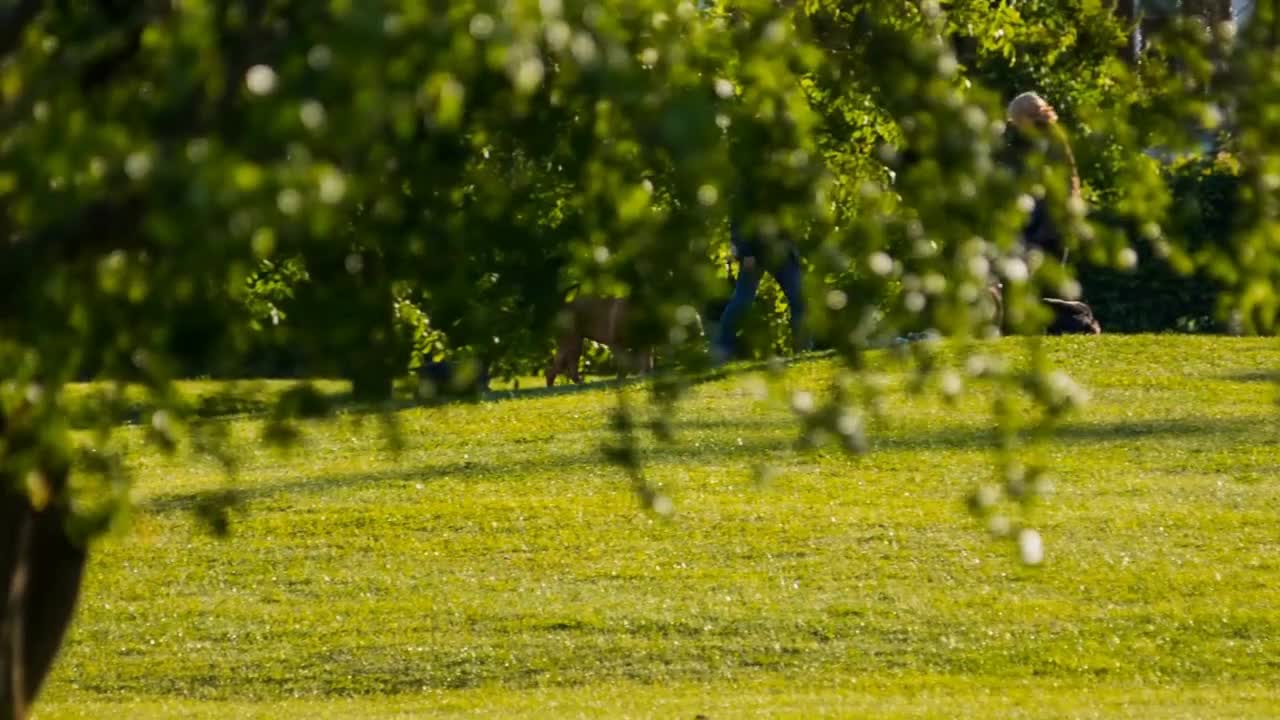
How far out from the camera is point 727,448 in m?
17.6

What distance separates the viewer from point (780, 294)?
26.1m

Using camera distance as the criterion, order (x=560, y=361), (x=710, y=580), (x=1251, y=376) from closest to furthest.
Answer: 1. (x=710, y=580)
2. (x=1251, y=376)
3. (x=560, y=361)

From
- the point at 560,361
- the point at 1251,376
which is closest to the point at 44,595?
the point at 1251,376

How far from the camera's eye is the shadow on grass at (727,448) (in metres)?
17.0

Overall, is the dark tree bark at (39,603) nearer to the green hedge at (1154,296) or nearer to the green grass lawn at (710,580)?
the green grass lawn at (710,580)

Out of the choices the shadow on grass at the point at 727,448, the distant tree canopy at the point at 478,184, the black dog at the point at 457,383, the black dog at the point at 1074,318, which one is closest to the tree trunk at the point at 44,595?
the distant tree canopy at the point at 478,184

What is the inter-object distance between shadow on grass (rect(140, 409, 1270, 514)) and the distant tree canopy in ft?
36.7

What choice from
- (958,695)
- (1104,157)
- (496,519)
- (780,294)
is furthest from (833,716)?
(780,294)

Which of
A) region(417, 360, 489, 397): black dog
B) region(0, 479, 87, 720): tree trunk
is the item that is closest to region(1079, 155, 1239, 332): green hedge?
region(0, 479, 87, 720): tree trunk

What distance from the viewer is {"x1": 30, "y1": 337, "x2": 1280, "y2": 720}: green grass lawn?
472 inches

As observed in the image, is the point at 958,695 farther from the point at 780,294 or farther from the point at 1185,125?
the point at 780,294

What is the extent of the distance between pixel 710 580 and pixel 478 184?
8999 mm

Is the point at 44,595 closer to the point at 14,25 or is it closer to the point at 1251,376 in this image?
the point at 14,25

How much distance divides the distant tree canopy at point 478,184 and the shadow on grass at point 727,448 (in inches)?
440
